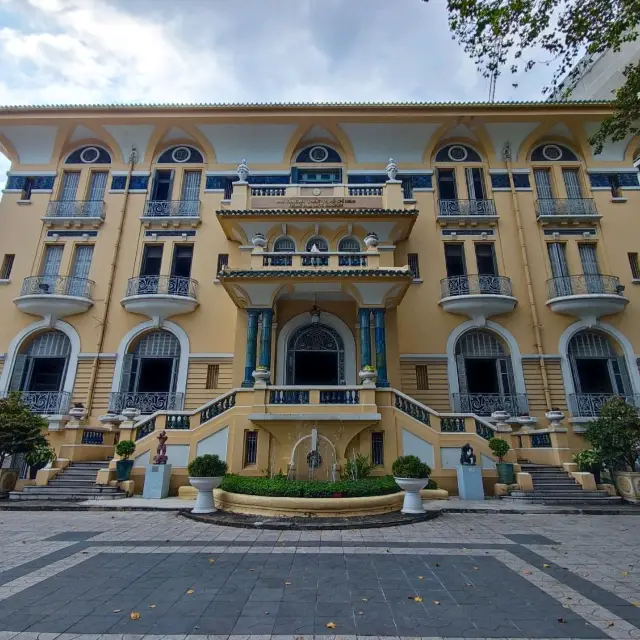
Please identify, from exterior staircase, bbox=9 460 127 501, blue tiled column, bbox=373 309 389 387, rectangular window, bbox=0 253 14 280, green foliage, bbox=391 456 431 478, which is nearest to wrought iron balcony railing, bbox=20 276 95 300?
rectangular window, bbox=0 253 14 280

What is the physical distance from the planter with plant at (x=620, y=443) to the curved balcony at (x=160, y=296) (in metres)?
14.0

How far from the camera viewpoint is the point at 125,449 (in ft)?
37.6

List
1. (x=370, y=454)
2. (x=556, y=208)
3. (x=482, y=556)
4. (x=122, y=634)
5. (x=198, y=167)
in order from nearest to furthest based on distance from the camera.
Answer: (x=122, y=634), (x=482, y=556), (x=370, y=454), (x=556, y=208), (x=198, y=167)

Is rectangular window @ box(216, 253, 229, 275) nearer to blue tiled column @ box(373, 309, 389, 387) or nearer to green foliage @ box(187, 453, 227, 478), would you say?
blue tiled column @ box(373, 309, 389, 387)

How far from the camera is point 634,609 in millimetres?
4031

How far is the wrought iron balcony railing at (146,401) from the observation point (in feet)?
49.8

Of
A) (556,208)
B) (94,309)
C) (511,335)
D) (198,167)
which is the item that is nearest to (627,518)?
(511,335)

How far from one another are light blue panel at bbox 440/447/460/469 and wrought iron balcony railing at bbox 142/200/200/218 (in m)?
13.3

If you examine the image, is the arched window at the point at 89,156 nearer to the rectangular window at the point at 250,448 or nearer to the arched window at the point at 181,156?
the arched window at the point at 181,156

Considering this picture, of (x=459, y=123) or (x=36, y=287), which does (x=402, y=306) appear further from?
(x=36, y=287)

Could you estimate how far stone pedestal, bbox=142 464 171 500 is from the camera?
11016mm

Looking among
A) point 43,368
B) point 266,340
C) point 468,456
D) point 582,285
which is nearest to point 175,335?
point 266,340

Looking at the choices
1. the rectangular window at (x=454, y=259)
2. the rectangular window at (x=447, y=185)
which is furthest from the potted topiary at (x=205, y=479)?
the rectangular window at (x=447, y=185)

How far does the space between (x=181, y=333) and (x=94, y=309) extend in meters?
3.67
